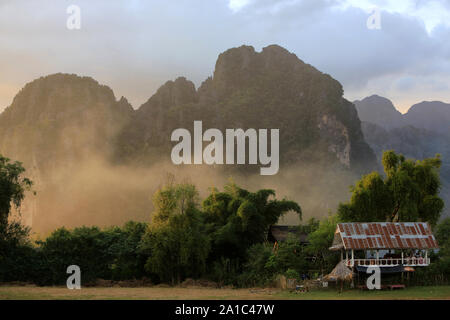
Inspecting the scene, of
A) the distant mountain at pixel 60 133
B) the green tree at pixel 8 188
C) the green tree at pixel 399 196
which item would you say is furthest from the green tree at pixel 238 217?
the distant mountain at pixel 60 133

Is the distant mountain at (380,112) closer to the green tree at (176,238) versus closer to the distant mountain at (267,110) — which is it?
the distant mountain at (267,110)

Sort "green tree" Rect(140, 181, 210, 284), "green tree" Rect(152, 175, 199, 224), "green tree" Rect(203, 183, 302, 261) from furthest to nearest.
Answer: "green tree" Rect(203, 183, 302, 261) < "green tree" Rect(152, 175, 199, 224) < "green tree" Rect(140, 181, 210, 284)

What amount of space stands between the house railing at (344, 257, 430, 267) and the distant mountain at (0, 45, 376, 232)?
8043cm

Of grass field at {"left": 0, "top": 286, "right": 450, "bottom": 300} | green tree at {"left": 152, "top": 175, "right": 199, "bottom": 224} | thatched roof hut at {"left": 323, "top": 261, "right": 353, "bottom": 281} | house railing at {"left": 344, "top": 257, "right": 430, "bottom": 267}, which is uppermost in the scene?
green tree at {"left": 152, "top": 175, "right": 199, "bottom": 224}

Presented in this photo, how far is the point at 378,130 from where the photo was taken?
500 ft

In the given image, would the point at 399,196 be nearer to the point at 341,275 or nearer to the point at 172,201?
the point at 341,275

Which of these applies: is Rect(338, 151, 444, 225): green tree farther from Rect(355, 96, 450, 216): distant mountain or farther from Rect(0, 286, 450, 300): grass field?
Rect(355, 96, 450, 216): distant mountain

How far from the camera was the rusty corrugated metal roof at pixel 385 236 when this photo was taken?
91.9 ft

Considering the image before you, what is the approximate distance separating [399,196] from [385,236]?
6.60 metres

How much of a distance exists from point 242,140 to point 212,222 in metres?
88.6

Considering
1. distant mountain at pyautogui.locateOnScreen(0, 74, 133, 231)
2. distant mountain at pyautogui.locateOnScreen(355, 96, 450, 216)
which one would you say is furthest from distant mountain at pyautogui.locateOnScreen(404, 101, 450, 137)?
distant mountain at pyautogui.locateOnScreen(0, 74, 133, 231)

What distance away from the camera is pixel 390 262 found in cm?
2927

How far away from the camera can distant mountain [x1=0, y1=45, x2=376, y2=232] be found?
378 ft
